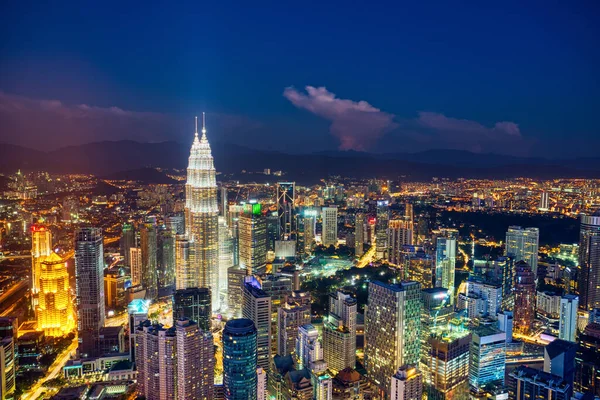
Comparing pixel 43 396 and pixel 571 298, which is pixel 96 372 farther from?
pixel 571 298

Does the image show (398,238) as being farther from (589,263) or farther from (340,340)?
(340,340)

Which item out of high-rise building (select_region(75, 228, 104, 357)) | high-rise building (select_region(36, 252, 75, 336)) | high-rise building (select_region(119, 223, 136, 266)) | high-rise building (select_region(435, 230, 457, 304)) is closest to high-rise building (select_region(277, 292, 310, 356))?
high-rise building (select_region(75, 228, 104, 357))

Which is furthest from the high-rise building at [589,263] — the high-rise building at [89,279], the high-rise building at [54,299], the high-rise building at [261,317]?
the high-rise building at [54,299]

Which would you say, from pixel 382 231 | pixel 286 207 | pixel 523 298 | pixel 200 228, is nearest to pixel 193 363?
pixel 200 228

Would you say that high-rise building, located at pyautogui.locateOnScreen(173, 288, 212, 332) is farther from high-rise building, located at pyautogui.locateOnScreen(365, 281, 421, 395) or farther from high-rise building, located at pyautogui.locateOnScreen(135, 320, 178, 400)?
high-rise building, located at pyautogui.locateOnScreen(365, 281, 421, 395)

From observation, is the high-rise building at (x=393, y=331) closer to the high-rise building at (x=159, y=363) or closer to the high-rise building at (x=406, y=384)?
the high-rise building at (x=406, y=384)

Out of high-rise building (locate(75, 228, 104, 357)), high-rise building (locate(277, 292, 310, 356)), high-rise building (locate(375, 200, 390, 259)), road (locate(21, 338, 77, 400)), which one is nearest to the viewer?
road (locate(21, 338, 77, 400))
